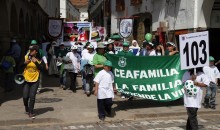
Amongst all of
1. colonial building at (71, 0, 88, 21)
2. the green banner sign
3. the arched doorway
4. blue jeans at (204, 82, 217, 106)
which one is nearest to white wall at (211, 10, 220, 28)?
blue jeans at (204, 82, 217, 106)

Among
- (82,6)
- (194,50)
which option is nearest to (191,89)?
(194,50)

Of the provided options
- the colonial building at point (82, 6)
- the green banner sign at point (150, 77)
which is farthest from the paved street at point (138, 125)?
the colonial building at point (82, 6)

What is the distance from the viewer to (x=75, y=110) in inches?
413

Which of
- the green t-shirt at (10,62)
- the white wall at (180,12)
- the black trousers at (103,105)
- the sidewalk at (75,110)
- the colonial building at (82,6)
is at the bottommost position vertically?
the sidewalk at (75,110)

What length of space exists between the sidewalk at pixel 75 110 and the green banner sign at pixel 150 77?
1.34ft

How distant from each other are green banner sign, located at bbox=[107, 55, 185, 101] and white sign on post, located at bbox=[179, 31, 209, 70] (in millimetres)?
2655

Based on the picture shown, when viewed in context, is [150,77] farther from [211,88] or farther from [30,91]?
[30,91]

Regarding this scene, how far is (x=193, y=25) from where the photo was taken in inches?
648

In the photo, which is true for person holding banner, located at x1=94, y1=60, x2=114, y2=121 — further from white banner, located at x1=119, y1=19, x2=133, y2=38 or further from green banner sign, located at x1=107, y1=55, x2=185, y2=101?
white banner, located at x1=119, y1=19, x2=133, y2=38

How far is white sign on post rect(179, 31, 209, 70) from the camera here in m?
7.97

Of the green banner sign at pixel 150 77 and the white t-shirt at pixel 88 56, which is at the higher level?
the white t-shirt at pixel 88 56

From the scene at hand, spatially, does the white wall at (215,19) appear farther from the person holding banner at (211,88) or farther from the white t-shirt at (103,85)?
the white t-shirt at (103,85)

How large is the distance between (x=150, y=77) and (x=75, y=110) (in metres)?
2.16

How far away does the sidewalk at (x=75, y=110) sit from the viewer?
939 centimetres
